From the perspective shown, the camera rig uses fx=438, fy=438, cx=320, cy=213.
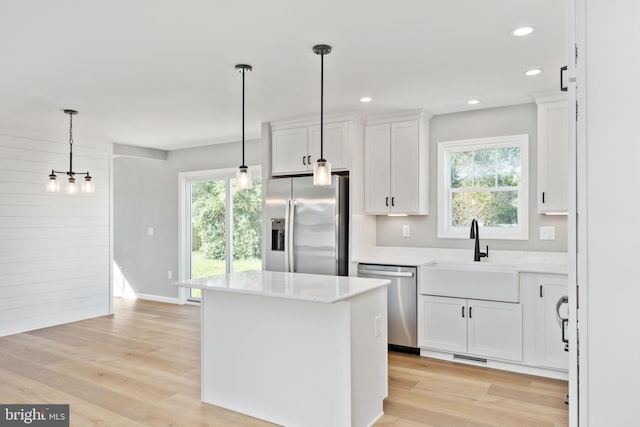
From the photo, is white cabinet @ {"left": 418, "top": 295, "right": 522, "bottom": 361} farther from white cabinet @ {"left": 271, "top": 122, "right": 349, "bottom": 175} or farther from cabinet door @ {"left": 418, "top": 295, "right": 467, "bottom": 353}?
white cabinet @ {"left": 271, "top": 122, "right": 349, "bottom": 175}

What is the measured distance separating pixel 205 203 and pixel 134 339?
2393 millimetres

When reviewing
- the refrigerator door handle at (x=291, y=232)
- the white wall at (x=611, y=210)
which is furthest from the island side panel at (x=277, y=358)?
the refrigerator door handle at (x=291, y=232)

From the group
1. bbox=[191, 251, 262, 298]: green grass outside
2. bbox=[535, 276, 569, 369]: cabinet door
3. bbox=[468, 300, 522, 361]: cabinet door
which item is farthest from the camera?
bbox=[191, 251, 262, 298]: green grass outside

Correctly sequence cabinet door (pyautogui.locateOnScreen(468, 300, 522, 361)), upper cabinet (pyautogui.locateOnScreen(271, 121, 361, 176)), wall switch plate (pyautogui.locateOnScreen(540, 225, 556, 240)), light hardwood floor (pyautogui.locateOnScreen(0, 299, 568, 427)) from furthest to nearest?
upper cabinet (pyautogui.locateOnScreen(271, 121, 361, 176)) < wall switch plate (pyautogui.locateOnScreen(540, 225, 556, 240)) < cabinet door (pyautogui.locateOnScreen(468, 300, 522, 361)) < light hardwood floor (pyautogui.locateOnScreen(0, 299, 568, 427))

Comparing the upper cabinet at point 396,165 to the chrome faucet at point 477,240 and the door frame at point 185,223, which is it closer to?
the chrome faucet at point 477,240

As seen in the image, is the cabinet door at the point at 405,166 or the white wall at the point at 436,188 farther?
the cabinet door at the point at 405,166

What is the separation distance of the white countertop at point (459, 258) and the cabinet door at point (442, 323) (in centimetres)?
39

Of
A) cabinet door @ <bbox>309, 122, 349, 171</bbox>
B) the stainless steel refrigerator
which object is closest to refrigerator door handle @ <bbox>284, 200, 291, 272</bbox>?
the stainless steel refrigerator

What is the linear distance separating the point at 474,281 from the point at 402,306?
0.72m

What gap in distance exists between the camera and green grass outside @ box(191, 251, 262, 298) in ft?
20.4

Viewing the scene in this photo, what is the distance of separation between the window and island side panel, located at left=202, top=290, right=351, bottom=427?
240cm

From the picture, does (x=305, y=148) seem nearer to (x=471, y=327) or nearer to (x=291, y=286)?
(x=291, y=286)

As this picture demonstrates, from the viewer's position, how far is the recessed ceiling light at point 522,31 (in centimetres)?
256

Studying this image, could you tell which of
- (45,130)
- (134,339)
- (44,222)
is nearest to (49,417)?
(134,339)
